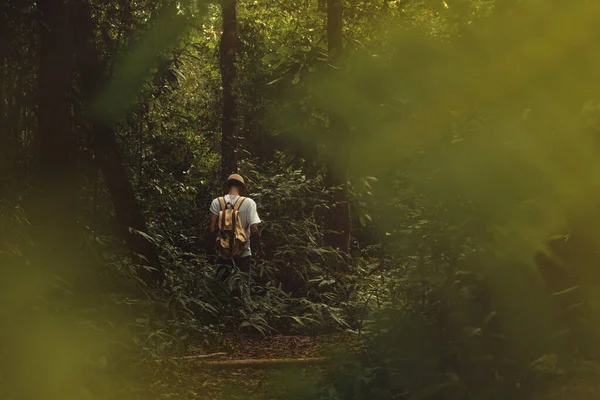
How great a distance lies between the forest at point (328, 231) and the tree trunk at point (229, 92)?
38mm

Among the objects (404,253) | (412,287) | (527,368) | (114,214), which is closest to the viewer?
(527,368)

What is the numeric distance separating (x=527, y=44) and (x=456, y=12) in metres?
0.58

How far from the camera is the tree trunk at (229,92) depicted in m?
13.4

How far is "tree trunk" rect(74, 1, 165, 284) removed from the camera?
9.94 meters

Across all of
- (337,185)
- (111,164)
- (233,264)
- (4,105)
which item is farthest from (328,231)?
(4,105)

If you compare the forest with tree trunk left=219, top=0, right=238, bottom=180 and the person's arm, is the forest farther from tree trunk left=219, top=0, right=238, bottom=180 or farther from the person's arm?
the person's arm

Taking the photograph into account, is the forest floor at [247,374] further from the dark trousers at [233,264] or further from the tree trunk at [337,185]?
the tree trunk at [337,185]

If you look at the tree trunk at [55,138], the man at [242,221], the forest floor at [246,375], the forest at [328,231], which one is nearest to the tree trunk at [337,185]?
the forest at [328,231]

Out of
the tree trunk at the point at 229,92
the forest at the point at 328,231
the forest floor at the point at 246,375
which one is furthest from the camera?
the tree trunk at the point at 229,92

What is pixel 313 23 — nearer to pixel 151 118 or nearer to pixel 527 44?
pixel 151 118

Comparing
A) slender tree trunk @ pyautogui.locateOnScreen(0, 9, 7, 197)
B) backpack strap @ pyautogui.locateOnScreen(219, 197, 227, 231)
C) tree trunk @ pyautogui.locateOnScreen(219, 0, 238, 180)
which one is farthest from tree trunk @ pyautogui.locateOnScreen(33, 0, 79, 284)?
tree trunk @ pyautogui.locateOnScreen(219, 0, 238, 180)

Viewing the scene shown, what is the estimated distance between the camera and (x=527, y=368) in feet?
15.7

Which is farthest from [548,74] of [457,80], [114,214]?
[114,214]

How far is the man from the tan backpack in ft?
0.19
